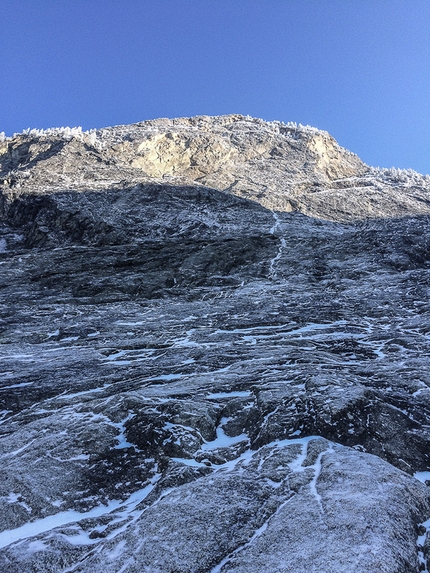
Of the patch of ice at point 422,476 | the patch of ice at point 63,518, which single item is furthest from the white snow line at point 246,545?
the patch of ice at point 422,476

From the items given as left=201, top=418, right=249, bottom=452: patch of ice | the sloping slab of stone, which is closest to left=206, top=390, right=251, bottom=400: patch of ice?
left=201, top=418, right=249, bottom=452: patch of ice

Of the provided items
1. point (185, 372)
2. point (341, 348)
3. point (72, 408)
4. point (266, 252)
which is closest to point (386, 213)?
point (266, 252)

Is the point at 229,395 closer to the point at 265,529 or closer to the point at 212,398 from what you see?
the point at 212,398

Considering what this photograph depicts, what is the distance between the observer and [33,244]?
160ft

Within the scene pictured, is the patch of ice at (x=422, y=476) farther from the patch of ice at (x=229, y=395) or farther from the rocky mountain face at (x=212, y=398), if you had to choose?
the patch of ice at (x=229, y=395)

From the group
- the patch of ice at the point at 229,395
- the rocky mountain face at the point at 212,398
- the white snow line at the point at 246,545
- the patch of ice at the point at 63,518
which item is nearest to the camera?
the white snow line at the point at 246,545

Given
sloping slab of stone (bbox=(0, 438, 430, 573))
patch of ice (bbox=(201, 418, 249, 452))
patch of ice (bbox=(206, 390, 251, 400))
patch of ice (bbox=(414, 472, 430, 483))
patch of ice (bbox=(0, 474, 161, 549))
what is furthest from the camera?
patch of ice (bbox=(206, 390, 251, 400))

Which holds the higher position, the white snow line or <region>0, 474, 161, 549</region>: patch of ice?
the white snow line

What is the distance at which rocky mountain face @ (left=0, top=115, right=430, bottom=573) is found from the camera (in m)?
7.32

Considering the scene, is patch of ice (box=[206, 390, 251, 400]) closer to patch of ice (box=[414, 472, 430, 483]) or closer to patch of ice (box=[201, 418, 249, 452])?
patch of ice (box=[201, 418, 249, 452])

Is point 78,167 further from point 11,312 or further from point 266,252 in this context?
point 11,312

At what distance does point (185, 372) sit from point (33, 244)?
3873 cm

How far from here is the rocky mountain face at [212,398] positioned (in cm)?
732

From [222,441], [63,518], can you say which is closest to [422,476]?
[222,441]
